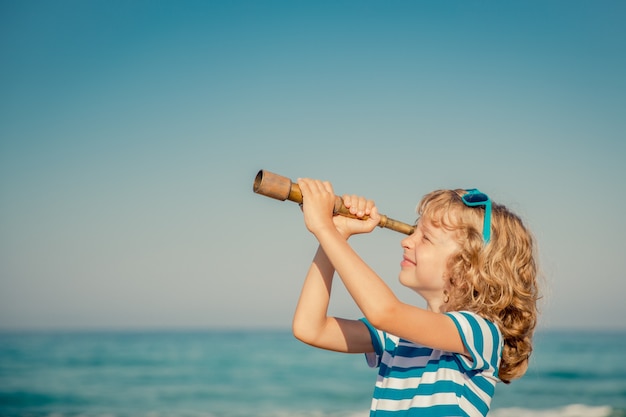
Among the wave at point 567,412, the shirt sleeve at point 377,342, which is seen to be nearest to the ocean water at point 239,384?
the wave at point 567,412

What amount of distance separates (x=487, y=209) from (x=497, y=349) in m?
0.54

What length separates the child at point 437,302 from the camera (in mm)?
2281

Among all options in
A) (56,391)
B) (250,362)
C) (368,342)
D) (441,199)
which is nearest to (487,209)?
(441,199)

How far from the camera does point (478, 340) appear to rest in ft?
7.80

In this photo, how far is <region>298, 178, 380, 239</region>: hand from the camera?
7.83 ft

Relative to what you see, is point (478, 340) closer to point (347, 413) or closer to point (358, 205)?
point (358, 205)


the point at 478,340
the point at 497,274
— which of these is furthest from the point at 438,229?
the point at 478,340

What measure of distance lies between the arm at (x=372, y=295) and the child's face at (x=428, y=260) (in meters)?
0.31

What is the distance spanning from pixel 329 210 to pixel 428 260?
0.47m

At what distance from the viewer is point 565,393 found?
637 inches

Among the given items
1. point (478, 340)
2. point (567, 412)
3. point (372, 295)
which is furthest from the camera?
point (567, 412)

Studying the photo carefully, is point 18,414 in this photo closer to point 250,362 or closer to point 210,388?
point 210,388

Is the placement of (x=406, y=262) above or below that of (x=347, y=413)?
above

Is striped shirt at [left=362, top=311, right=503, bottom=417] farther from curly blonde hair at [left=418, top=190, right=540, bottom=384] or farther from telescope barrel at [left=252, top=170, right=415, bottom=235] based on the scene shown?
telescope barrel at [left=252, top=170, right=415, bottom=235]
